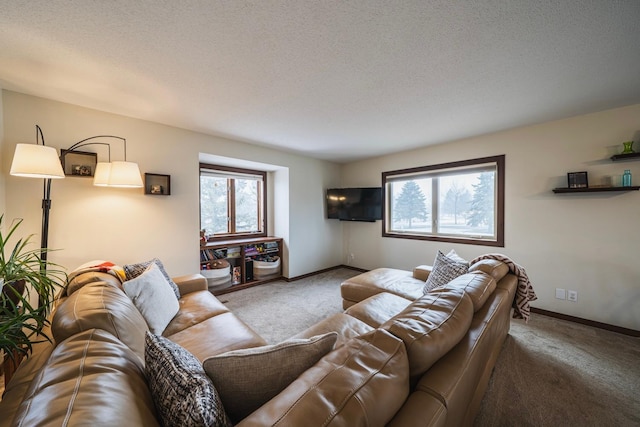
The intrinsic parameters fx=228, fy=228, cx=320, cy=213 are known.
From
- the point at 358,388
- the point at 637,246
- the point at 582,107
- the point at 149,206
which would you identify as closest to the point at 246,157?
the point at 149,206

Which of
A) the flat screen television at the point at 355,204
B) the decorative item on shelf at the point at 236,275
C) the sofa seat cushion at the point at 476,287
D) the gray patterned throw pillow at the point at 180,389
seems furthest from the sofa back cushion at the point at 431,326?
the decorative item on shelf at the point at 236,275

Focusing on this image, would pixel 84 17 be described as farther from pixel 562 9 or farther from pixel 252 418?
pixel 562 9

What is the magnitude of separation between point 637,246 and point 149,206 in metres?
5.29

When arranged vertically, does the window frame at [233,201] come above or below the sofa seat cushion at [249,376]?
above

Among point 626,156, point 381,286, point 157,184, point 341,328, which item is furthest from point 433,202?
point 157,184

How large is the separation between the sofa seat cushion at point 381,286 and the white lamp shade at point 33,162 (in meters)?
2.73

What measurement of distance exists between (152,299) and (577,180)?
4.25 m

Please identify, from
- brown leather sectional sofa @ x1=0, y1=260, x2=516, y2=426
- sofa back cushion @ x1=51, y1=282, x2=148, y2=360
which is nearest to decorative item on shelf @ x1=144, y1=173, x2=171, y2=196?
brown leather sectional sofa @ x1=0, y1=260, x2=516, y2=426

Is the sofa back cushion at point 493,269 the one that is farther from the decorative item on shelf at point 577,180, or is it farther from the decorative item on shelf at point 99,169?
the decorative item on shelf at point 99,169

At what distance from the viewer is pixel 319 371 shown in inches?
27.2

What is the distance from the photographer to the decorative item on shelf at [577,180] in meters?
2.49

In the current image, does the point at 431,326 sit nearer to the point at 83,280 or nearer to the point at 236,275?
the point at 83,280

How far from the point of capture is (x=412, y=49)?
1516mm

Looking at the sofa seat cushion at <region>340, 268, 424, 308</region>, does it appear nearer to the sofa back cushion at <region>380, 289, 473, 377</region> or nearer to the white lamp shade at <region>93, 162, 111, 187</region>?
the sofa back cushion at <region>380, 289, 473, 377</region>
